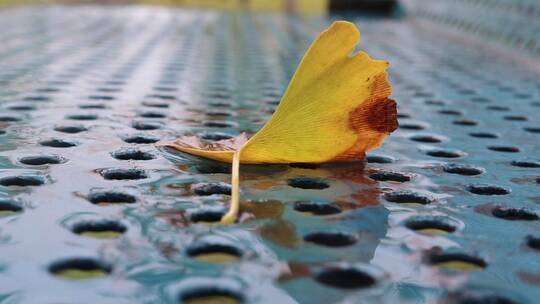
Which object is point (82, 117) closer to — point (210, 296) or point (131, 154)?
point (131, 154)

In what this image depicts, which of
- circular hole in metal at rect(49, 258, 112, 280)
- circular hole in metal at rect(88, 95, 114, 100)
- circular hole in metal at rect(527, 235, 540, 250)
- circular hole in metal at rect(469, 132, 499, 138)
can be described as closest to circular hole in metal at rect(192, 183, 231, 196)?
circular hole in metal at rect(49, 258, 112, 280)

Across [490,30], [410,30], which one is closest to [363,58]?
[490,30]

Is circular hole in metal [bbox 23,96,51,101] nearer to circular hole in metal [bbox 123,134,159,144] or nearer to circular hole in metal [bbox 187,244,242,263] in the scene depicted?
circular hole in metal [bbox 123,134,159,144]

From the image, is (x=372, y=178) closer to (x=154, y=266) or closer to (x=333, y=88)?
(x=333, y=88)

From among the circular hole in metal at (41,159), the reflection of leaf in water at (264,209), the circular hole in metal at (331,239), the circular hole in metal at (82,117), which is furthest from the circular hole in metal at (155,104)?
the circular hole in metal at (331,239)

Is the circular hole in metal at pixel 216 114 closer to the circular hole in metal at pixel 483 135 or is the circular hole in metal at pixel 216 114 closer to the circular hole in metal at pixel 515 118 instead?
the circular hole in metal at pixel 483 135
